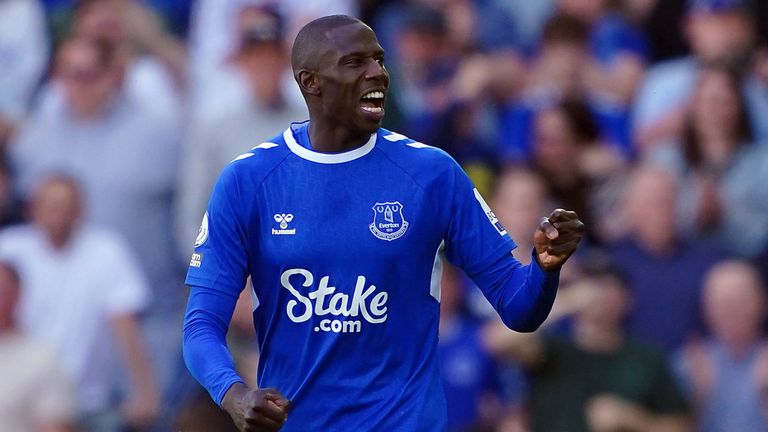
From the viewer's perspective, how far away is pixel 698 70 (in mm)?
9328

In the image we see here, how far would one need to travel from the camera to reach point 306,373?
4.89 m

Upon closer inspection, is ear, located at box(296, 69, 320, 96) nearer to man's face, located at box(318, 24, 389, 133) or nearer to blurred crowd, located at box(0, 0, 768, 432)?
man's face, located at box(318, 24, 389, 133)

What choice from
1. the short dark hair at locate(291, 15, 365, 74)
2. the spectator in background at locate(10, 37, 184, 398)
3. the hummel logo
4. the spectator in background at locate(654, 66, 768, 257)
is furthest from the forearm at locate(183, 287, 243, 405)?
the spectator in background at locate(10, 37, 184, 398)

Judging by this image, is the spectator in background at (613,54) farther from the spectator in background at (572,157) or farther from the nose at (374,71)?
the nose at (374,71)

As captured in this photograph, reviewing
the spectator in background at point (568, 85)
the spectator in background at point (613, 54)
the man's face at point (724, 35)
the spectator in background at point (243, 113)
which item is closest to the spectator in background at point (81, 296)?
the spectator in background at point (243, 113)

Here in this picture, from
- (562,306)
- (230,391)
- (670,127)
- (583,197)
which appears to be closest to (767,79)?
(670,127)

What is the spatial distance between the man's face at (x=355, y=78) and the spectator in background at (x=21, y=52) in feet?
21.4

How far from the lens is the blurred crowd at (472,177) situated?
28.3 ft

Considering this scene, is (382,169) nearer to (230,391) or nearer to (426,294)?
(426,294)

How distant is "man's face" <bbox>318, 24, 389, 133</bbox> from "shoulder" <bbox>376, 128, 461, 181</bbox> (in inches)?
4.9

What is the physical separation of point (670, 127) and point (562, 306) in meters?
1.34

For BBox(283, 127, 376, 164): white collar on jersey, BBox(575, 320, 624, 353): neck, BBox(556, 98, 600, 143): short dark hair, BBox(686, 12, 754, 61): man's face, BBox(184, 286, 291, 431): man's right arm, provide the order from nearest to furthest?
BBox(184, 286, 291, 431): man's right arm → BBox(283, 127, 376, 164): white collar on jersey → BBox(575, 320, 624, 353): neck → BBox(686, 12, 754, 61): man's face → BBox(556, 98, 600, 143): short dark hair

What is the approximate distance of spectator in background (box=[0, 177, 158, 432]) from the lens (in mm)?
10070

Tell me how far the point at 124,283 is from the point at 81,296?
0.30 m
